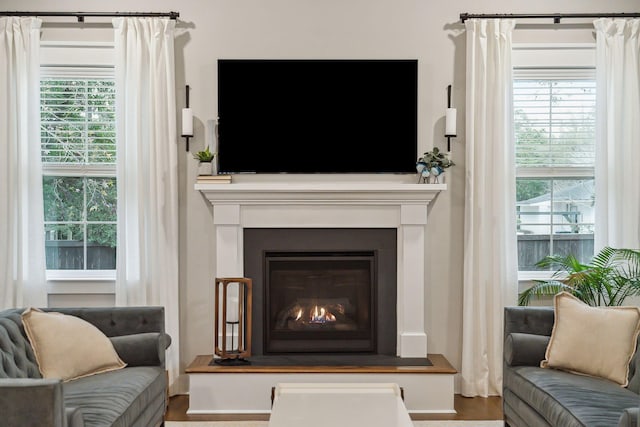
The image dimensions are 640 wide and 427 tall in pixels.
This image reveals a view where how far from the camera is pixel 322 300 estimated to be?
15.7 ft

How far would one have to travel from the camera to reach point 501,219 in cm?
468

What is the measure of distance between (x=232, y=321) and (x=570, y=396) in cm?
233

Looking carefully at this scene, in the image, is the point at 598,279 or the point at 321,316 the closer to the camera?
the point at 598,279

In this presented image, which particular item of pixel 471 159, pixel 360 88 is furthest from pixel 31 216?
pixel 471 159

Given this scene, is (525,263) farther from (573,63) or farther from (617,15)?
(617,15)

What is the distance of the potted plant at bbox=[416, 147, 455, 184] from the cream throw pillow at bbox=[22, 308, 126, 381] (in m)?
2.40

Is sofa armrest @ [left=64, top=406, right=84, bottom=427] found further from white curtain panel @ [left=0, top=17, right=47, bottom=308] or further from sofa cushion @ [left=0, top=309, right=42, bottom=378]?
white curtain panel @ [left=0, top=17, right=47, bottom=308]

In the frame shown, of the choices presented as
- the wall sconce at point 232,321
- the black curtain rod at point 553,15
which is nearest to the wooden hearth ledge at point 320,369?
the wall sconce at point 232,321

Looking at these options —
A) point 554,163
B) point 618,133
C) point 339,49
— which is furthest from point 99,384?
point 618,133

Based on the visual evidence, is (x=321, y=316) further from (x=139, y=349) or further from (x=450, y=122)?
(x=450, y=122)

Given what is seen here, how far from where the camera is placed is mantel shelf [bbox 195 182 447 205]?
4566mm

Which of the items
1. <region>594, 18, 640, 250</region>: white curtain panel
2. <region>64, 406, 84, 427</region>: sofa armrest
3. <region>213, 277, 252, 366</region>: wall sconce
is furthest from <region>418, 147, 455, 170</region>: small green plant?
<region>64, 406, 84, 427</region>: sofa armrest

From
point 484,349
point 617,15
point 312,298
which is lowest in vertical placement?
point 484,349

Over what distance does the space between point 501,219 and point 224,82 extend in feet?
7.27
